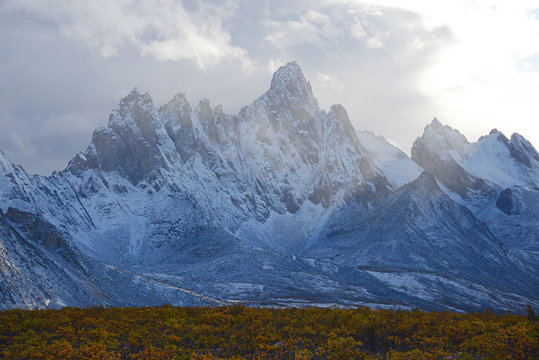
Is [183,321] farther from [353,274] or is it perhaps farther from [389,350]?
[353,274]

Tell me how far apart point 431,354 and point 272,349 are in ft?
26.5

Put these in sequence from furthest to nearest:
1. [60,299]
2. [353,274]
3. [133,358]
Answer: [353,274]
[60,299]
[133,358]

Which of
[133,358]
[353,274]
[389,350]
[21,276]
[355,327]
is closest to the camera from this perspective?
[133,358]

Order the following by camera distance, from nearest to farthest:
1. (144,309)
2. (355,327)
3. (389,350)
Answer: (389,350) < (355,327) < (144,309)

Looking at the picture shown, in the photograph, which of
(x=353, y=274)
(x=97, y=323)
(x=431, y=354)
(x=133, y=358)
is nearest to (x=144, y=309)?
(x=97, y=323)

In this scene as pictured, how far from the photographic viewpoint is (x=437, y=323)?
3328 centimetres

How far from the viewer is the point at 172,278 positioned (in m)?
150

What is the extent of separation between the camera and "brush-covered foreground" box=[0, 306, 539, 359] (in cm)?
2722

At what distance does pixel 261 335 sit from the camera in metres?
30.2

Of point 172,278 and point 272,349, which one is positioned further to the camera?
point 172,278

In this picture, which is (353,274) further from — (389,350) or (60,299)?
(389,350)

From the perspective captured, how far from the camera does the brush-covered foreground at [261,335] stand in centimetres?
2722

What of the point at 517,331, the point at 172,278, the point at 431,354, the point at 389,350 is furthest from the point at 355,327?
the point at 172,278

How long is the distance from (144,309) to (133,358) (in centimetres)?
1186
